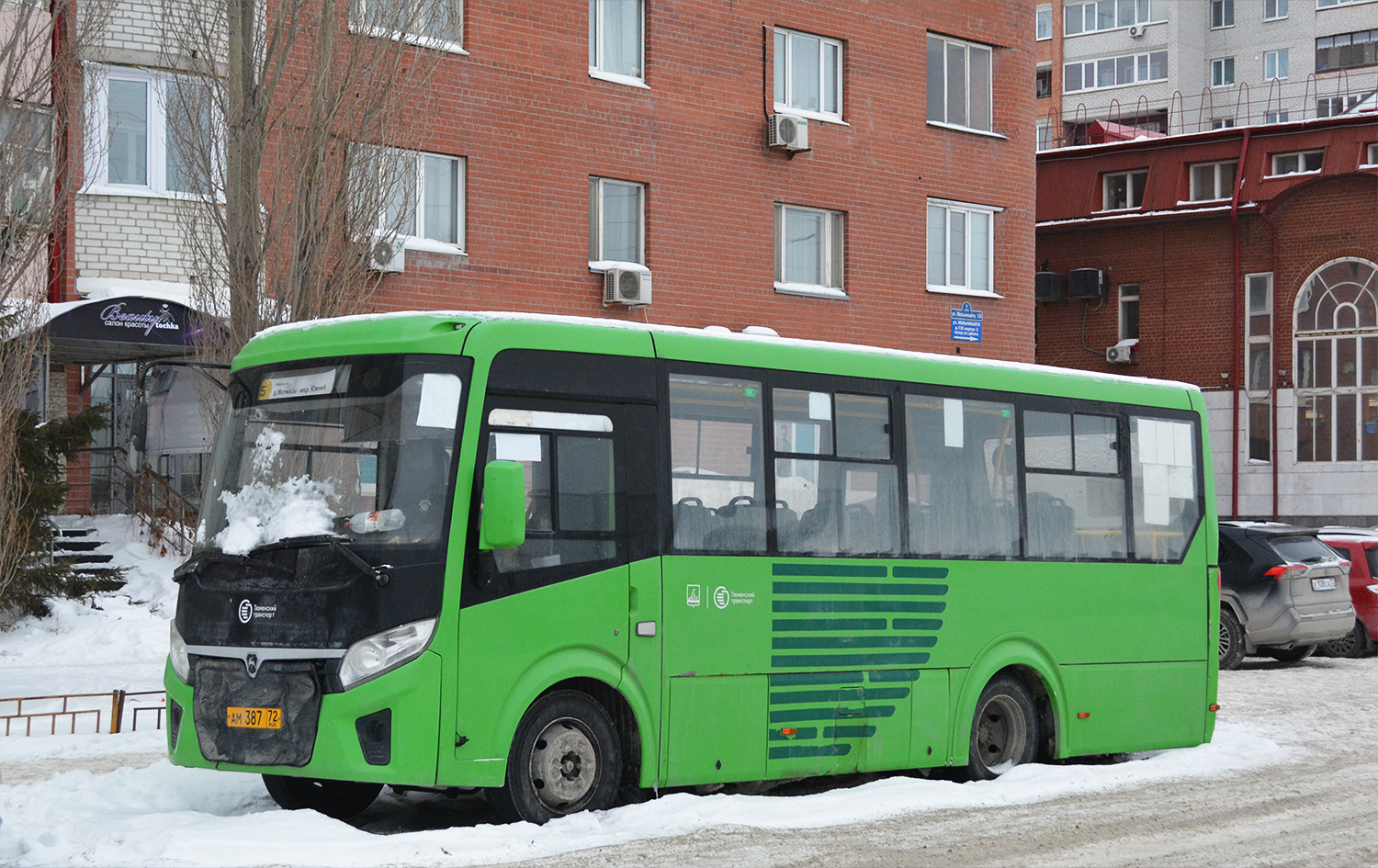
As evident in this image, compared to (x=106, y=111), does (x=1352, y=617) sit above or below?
below

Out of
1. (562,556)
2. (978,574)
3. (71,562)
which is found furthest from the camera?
(71,562)

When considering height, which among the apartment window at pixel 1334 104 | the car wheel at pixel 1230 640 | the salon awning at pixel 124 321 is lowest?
the car wheel at pixel 1230 640

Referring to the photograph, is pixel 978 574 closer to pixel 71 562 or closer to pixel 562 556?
pixel 562 556

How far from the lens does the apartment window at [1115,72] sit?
62.4 m

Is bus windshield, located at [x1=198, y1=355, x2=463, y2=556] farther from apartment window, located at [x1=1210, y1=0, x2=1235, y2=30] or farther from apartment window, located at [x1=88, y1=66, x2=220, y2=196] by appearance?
apartment window, located at [x1=1210, y1=0, x2=1235, y2=30]

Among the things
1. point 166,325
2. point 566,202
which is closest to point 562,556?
point 166,325

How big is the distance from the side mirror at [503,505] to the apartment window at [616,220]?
15.0 meters

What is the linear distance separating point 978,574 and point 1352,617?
10148 millimetres

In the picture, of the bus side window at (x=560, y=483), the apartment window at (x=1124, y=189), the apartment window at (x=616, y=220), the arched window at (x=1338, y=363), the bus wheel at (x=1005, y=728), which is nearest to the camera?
the bus side window at (x=560, y=483)

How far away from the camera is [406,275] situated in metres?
21.3

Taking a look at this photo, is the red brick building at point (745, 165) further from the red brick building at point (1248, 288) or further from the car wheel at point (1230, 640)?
the red brick building at point (1248, 288)

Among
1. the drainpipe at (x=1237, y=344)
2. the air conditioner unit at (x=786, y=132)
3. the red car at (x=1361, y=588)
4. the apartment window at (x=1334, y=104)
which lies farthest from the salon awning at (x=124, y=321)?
the apartment window at (x=1334, y=104)

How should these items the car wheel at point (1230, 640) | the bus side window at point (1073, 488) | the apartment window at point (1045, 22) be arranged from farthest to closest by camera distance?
the apartment window at point (1045, 22) → the car wheel at point (1230, 640) → the bus side window at point (1073, 488)

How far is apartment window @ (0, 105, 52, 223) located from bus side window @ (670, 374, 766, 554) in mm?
8255
